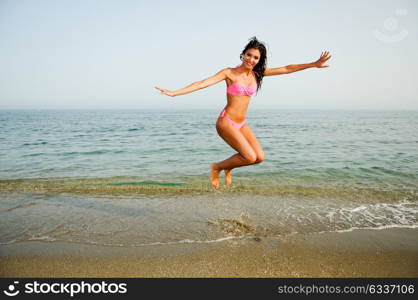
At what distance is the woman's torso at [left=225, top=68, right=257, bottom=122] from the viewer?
4.79 m

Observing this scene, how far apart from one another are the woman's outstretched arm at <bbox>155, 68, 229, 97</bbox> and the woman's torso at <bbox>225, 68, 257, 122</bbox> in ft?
0.53

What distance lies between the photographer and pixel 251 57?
190 inches

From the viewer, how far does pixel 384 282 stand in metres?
3.58

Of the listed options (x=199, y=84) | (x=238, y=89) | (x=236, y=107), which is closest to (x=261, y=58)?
(x=238, y=89)

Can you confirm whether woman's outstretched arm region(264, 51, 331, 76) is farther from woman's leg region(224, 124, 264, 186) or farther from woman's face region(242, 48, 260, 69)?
woman's leg region(224, 124, 264, 186)

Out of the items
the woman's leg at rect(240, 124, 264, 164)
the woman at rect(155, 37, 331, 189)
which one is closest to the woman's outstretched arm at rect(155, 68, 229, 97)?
the woman at rect(155, 37, 331, 189)

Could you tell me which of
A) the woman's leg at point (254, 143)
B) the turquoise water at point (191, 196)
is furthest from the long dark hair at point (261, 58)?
the turquoise water at point (191, 196)

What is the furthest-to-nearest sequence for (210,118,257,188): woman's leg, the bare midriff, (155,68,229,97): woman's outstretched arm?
the bare midriff < (210,118,257,188): woman's leg < (155,68,229,97): woman's outstretched arm

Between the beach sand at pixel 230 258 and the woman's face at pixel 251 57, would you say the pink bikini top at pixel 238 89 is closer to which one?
the woman's face at pixel 251 57

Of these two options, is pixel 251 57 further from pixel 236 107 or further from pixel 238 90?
pixel 236 107

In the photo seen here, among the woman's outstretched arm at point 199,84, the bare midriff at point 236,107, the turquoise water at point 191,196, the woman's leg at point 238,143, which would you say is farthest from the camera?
the turquoise water at point 191,196

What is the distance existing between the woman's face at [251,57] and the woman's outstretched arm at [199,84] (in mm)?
408

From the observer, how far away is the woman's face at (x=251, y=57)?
15.8ft

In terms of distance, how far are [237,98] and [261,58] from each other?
907 millimetres
